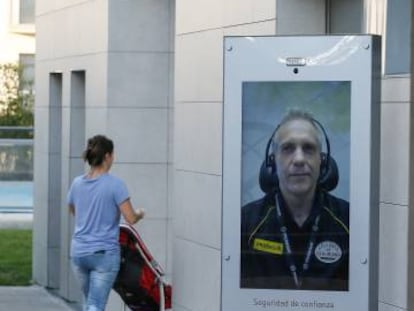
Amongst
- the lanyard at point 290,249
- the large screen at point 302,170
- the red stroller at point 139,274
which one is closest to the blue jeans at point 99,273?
the red stroller at point 139,274

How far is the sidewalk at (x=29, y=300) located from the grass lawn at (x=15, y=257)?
0.65 meters

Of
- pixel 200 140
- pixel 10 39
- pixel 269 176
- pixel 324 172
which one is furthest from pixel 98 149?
pixel 10 39

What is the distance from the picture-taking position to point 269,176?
A: 7320mm

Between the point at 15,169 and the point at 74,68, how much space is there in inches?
463

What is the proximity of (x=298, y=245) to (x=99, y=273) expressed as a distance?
2.87 meters

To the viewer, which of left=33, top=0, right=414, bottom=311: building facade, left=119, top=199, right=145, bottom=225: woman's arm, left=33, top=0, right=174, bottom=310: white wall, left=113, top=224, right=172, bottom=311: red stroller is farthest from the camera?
left=33, top=0, right=174, bottom=310: white wall

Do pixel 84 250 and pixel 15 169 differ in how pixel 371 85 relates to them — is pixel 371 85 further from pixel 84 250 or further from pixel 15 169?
pixel 15 169

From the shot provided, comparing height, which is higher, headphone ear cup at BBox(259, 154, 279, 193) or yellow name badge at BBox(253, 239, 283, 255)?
headphone ear cup at BBox(259, 154, 279, 193)

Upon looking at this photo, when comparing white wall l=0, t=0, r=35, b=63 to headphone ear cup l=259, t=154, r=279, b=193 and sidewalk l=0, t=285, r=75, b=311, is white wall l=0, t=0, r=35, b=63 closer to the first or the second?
sidewalk l=0, t=285, r=75, b=311

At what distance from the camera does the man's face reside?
718 cm

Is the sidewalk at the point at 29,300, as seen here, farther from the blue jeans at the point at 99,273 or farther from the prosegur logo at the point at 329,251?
the prosegur logo at the point at 329,251

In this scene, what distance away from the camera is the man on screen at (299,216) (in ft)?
23.6

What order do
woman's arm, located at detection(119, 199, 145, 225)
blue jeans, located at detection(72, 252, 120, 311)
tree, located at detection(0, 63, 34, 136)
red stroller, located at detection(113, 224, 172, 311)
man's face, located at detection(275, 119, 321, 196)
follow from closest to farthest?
1. man's face, located at detection(275, 119, 321, 196)
2. woman's arm, located at detection(119, 199, 145, 225)
3. blue jeans, located at detection(72, 252, 120, 311)
4. red stroller, located at detection(113, 224, 172, 311)
5. tree, located at detection(0, 63, 34, 136)

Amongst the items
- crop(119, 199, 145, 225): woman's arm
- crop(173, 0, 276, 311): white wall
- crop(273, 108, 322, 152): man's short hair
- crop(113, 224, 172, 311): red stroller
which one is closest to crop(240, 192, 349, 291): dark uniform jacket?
crop(273, 108, 322, 152): man's short hair
